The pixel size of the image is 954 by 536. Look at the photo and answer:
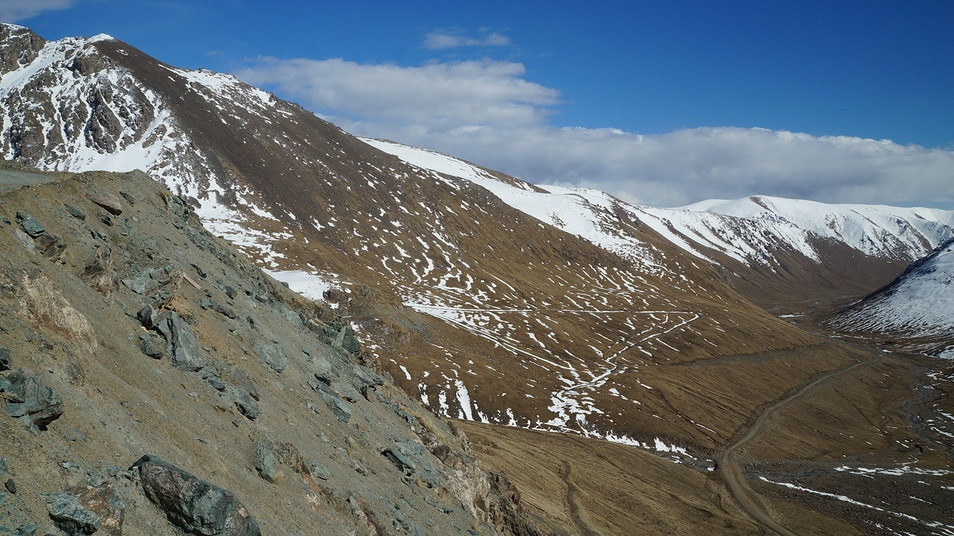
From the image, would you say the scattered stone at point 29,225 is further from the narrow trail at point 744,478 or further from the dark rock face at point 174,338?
the narrow trail at point 744,478

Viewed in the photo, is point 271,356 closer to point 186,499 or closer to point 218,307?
point 218,307

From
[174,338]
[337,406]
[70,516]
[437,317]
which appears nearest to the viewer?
[70,516]

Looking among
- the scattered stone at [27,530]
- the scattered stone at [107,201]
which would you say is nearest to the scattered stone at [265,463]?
the scattered stone at [27,530]

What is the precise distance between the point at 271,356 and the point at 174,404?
9.89 meters

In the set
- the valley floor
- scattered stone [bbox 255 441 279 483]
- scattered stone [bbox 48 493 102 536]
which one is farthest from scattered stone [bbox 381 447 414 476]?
the valley floor

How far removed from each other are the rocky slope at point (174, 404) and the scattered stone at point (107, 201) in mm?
100

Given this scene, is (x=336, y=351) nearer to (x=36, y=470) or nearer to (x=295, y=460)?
(x=295, y=460)

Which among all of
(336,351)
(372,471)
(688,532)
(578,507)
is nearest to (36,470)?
(372,471)

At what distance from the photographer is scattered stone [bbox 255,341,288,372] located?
2923cm

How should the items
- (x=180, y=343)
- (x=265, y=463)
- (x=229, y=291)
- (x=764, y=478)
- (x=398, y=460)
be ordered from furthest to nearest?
(x=764, y=478) < (x=229, y=291) < (x=398, y=460) < (x=180, y=343) < (x=265, y=463)

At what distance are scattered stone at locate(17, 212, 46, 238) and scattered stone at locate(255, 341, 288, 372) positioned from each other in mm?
10882

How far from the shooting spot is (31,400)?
14.0 metres

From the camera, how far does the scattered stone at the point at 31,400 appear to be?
13.7 m

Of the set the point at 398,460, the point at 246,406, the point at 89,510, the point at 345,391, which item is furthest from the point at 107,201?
the point at 89,510
